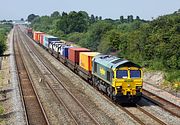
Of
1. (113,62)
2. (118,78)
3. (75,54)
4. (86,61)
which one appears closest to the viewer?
(118,78)

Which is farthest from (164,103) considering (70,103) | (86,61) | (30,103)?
(86,61)

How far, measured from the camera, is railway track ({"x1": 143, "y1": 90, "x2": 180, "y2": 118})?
1007 inches

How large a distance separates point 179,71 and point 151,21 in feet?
46.1

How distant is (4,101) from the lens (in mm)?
29812

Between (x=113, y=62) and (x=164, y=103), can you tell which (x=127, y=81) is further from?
(x=164, y=103)

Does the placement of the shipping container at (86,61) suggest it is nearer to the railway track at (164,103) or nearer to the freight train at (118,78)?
the freight train at (118,78)

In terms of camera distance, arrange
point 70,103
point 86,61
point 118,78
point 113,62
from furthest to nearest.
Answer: point 86,61, point 70,103, point 113,62, point 118,78

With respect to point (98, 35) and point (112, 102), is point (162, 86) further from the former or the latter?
point (98, 35)

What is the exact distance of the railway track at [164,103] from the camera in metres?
25.6

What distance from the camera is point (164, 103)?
92.8ft

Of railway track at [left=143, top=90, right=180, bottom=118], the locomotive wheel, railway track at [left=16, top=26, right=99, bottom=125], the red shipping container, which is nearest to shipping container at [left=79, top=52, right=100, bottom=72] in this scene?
railway track at [left=16, top=26, right=99, bottom=125]

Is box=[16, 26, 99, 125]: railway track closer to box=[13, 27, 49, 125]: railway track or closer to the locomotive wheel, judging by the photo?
box=[13, 27, 49, 125]: railway track

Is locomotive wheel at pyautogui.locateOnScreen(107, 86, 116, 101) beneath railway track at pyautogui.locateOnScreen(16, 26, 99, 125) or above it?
above

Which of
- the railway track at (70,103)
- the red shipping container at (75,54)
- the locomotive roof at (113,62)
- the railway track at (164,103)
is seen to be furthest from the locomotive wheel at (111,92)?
the red shipping container at (75,54)
